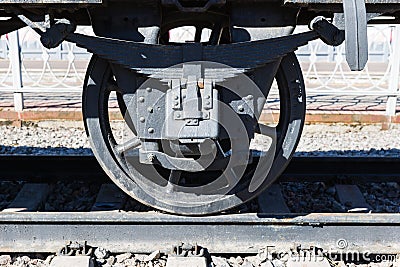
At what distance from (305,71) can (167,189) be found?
10.5 meters

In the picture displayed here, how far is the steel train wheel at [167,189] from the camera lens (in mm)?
3389

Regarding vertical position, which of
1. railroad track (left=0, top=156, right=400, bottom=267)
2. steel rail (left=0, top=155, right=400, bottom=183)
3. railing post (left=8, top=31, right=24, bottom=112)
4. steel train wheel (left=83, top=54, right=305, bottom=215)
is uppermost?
Result: railing post (left=8, top=31, right=24, bottom=112)

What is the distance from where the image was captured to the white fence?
7.62 meters

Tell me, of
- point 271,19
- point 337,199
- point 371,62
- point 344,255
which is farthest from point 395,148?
point 371,62

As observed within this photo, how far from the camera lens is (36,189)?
4160mm

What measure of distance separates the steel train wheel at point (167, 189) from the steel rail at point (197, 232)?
10 cm

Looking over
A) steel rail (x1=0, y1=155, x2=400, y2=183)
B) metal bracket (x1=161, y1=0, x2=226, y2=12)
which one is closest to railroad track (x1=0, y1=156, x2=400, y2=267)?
steel rail (x1=0, y1=155, x2=400, y2=183)

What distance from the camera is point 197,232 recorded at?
11.0 feet

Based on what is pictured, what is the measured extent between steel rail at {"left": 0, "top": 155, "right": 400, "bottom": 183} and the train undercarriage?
40.0 inches

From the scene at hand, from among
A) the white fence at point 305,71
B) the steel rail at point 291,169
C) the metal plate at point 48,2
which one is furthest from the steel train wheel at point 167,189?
the white fence at point 305,71

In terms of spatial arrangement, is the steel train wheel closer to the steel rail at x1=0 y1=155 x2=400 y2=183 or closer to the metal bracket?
the metal bracket

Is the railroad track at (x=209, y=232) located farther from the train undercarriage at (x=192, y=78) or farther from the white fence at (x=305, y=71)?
the white fence at (x=305, y=71)

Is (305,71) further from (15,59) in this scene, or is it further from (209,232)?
A: (209,232)

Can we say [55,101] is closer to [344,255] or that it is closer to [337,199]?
[337,199]
